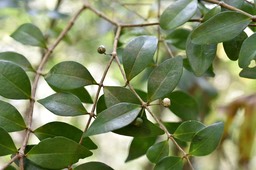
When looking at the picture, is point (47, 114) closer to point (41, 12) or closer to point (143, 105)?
point (41, 12)

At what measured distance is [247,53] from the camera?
1.43 feet

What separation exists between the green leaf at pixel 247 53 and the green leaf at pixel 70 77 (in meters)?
0.18

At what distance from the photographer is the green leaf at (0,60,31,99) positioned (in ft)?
1.58

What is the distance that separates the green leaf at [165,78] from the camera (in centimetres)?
46

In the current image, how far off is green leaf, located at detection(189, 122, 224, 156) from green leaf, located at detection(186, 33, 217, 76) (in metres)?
0.08

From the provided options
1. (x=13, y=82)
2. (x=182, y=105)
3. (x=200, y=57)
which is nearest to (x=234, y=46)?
(x=200, y=57)

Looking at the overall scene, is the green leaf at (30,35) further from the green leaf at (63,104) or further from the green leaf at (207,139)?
the green leaf at (207,139)

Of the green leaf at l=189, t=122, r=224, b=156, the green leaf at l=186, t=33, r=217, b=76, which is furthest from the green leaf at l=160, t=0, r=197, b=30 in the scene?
the green leaf at l=189, t=122, r=224, b=156

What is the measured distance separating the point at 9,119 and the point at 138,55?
18cm

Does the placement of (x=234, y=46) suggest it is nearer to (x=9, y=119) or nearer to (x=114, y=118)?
(x=114, y=118)

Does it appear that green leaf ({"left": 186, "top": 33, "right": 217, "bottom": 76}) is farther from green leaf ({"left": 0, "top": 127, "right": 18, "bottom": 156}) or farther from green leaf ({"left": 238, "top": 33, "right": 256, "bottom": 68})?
green leaf ({"left": 0, "top": 127, "right": 18, "bottom": 156})

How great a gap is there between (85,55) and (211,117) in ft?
1.57

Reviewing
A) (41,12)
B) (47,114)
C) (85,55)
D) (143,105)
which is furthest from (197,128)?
(47,114)

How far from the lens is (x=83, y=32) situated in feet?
4.60
